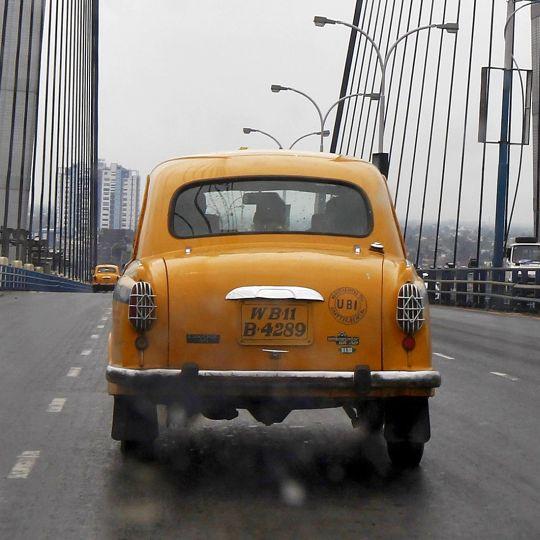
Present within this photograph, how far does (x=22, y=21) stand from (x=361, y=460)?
153ft

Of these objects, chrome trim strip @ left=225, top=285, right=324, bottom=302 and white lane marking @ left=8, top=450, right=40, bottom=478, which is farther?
white lane marking @ left=8, top=450, right=40, bottom=478

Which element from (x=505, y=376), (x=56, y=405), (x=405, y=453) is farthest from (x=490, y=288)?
(x=405, y=453)

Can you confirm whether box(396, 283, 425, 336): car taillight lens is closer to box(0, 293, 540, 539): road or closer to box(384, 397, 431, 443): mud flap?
box(384, 397, 431, 443): mud flap

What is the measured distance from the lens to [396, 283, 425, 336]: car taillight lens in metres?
6.05

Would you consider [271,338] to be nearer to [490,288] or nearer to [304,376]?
[304,376]

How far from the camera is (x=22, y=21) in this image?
50344 mm

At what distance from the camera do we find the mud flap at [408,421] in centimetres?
624

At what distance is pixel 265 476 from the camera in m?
6.14

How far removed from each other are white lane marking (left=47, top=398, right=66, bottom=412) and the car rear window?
249 centimetres

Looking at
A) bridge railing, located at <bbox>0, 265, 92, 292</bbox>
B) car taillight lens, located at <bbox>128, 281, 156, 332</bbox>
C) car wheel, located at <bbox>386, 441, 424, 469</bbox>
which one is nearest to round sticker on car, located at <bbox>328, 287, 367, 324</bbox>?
car wheel, located at <bbox>386, 441, 424, 469</bbox>

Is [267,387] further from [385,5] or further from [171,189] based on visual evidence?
[385,5]

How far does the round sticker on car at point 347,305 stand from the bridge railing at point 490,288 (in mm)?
20370

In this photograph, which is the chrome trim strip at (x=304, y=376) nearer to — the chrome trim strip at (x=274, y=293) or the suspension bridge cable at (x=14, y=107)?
the chrome trim strip at (x=274, y=293)

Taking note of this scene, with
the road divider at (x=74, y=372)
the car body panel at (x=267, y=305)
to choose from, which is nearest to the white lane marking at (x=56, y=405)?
the road divider at (x=74, y=372)
